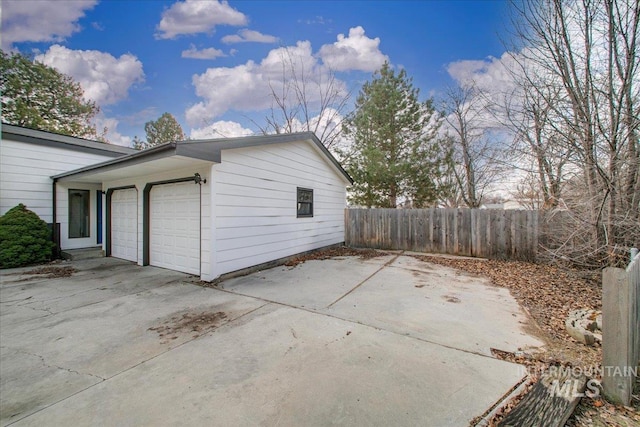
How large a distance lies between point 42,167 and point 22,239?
233cm

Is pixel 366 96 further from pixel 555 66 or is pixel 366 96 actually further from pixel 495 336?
pixel 495 336

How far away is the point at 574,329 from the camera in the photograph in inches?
121

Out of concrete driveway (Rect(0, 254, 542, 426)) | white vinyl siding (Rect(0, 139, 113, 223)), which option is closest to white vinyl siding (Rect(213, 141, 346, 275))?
concrete driveway (Rect(0, 254, 542, 426))

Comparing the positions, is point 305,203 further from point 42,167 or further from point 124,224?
point 42,167

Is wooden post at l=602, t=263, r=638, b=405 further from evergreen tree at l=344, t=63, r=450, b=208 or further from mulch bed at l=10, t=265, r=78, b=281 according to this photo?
evergreen tree at l=344, t=63, r=450, b=208

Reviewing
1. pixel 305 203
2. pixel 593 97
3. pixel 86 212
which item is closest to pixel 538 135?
pixel 593 97

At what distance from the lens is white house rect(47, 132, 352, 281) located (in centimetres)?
547

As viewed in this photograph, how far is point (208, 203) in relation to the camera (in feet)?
17.8

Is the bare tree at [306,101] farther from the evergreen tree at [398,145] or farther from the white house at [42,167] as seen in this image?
the white house at [42,167]

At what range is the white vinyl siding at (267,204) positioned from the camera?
566 cm

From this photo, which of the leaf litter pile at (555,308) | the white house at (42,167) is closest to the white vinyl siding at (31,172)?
the white house at (42,167)

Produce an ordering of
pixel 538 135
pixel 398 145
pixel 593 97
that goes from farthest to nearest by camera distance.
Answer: pixel 398 145, pixel 538 135, pixel 593 97

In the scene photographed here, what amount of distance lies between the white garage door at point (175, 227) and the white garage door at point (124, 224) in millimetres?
958

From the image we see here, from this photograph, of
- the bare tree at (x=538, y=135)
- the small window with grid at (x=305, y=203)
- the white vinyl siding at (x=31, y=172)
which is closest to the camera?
the bare tree at (x=538, y=135)
